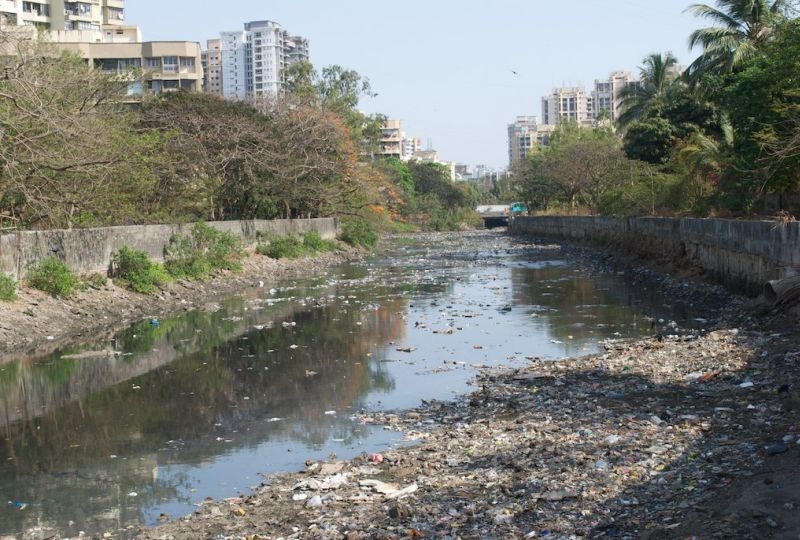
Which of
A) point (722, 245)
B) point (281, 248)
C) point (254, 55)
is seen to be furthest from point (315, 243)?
point (254, 55)

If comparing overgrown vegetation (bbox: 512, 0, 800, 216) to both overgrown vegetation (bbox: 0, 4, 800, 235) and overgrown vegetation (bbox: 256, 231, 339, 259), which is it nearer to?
overgrown vegetation (bbox: 0, 4, 800, 235)

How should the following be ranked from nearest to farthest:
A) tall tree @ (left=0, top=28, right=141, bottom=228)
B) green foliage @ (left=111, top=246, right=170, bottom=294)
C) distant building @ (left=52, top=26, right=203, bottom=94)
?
tall tree @ (left=0, top=28, right=141, bottom=228)
green foliage @ (left=111, top=246, right=170, bottom=294)
distant building @ (left=52, top=26, right=203, bottom=94)

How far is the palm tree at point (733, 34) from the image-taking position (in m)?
35.8

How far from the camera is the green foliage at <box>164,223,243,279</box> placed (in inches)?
1051

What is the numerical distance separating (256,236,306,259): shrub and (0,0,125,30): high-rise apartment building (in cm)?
4350

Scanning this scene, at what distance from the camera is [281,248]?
36.6 meters

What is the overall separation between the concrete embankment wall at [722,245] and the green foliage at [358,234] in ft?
45.3

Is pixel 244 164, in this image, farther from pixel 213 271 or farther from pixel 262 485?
pixel 262 485

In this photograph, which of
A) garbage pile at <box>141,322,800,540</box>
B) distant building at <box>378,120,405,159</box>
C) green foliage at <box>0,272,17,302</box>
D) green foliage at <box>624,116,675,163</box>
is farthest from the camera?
distant building at <box>378,120,405,159</box>

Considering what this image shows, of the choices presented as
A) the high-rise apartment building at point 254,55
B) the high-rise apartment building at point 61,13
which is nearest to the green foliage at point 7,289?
the high-rise apartment building at point 61,13

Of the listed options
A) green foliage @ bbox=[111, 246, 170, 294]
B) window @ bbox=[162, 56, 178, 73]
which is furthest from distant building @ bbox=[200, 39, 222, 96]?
green foliage @ bbox=[111, 246, 170, 294]

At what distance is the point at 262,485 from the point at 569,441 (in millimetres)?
2798

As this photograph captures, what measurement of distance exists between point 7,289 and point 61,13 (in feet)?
225


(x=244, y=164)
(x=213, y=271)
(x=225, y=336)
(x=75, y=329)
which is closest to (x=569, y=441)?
(x=225, y=336)
